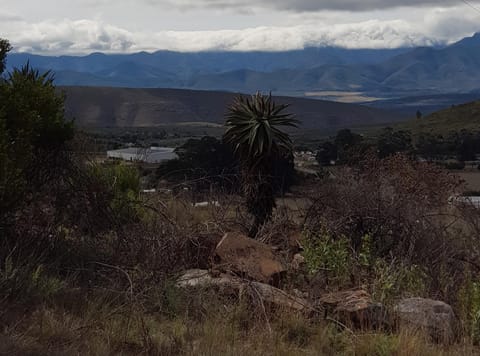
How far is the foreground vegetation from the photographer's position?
6.16 metres

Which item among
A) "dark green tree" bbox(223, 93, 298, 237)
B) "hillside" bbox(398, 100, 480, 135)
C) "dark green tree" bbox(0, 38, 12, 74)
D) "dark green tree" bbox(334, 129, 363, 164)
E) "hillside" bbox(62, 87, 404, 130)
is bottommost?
"hillside" bbox(62, 87, 404, 130)

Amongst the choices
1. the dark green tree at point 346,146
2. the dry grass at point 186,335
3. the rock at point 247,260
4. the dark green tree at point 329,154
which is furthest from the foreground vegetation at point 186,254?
the dark green tree at point 329,154

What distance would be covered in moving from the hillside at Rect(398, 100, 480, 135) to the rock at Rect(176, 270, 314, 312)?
157ft

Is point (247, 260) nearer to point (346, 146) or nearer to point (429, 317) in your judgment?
point (429, 317)

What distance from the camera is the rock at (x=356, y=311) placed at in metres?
6.84

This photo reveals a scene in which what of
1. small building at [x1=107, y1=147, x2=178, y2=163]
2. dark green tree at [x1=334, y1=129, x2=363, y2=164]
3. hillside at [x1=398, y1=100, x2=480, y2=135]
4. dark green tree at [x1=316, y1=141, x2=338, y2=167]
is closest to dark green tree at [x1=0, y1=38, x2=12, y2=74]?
small building at [x1=107, y1=147, x2=178, y2=163]

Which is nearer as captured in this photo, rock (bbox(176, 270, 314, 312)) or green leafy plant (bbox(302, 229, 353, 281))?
rock (bbox(176, 270, 314, 312))

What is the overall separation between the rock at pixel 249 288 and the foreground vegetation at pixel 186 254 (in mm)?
99

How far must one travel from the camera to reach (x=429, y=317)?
6766mm

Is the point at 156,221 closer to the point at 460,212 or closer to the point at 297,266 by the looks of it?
the point at 297,266

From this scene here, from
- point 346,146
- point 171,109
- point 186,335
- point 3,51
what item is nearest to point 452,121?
point 346,146

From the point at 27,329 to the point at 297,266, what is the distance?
4047mm

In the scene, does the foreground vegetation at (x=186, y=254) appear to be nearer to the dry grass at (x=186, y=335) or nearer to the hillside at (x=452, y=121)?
the dry grass at (x=186, y=335)

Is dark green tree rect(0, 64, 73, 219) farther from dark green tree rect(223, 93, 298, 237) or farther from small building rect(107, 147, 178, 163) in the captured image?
small building rect(107, 147, 178, 163)
